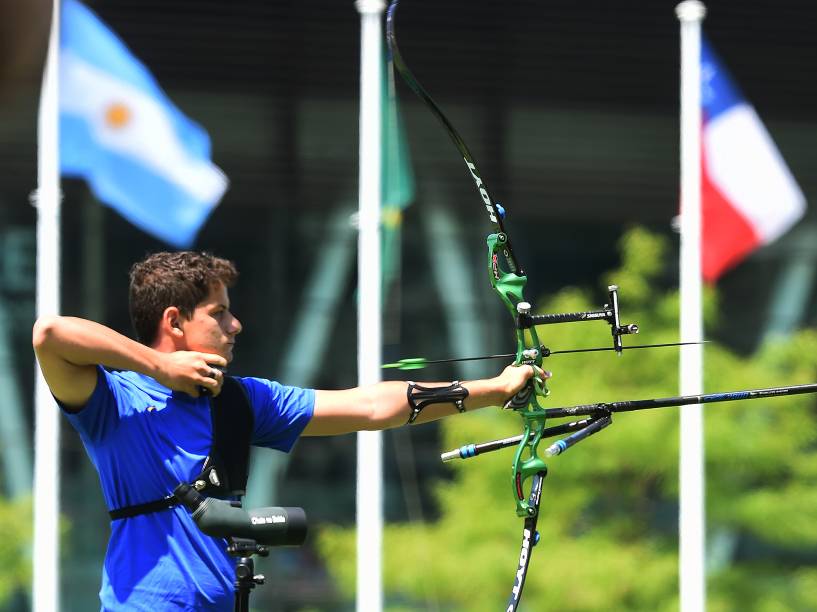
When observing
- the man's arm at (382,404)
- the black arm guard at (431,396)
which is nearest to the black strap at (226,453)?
the man's arm at (382,404)

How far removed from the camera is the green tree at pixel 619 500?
688 centimetres

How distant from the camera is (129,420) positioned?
254cm

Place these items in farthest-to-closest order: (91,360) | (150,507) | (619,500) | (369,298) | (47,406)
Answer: (619,500)
(369,298)
(47,406)
(150,507)
(91,360)

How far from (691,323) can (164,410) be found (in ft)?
14.9

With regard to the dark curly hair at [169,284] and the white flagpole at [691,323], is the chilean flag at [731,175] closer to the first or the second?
the white flagpole at [691,323]

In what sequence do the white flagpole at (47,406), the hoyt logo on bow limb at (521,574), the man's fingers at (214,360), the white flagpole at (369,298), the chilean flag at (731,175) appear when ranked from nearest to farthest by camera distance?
the man's fingers at (214,360) < the hoyt logo on bow limb at (521,574) < the white flagpole at (47,406) < the white flagpole at (369,298) < the chilean flag at (731,175)

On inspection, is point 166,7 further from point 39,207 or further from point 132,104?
point 39,207

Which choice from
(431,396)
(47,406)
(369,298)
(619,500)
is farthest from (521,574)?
(619,500)

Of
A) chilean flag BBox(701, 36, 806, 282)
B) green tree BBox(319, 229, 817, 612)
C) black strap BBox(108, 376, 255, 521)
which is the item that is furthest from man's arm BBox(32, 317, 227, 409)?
chilean flag BBox(701, 36, 806, 282)

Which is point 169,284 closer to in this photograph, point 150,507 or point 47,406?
point 150,507

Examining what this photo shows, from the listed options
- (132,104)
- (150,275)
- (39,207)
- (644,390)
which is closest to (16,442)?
(39,207)

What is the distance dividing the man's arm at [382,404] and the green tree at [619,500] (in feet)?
12.8

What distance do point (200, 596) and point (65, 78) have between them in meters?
4.55

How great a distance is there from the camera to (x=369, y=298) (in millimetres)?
6598
